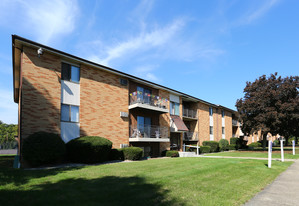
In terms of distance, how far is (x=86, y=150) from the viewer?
13.1 m

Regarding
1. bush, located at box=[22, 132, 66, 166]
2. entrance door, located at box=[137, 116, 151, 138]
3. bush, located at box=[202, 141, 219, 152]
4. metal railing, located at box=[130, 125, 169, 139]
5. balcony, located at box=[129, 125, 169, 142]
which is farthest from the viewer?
bush, located at box=[202, 141, 219, 152]

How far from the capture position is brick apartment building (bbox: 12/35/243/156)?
13266 mm

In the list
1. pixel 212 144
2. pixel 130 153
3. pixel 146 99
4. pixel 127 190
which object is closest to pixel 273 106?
pixel 212 144

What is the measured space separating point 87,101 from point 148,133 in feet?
23.0

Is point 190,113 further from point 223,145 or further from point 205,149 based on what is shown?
point 223,145

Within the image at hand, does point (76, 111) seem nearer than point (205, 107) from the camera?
Yes

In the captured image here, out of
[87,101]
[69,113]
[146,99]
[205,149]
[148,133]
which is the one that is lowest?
[205,149]

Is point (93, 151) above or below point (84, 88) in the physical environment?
below

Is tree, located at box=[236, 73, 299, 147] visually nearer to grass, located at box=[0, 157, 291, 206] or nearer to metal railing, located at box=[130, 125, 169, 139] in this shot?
metal railing, located at box=[130, 125, 169, 139]

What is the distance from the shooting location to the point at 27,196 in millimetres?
5547

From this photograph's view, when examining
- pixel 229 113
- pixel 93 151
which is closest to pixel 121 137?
pixel 93 151

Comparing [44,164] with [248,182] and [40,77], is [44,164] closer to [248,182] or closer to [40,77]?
[40,77]

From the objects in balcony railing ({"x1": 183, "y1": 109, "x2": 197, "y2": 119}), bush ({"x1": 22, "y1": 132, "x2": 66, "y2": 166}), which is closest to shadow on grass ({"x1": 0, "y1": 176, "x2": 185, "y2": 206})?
bush ({"x1": 22, "y1": 132, "x2": 66, "y2": 166})

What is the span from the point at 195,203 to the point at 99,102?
13.3m
